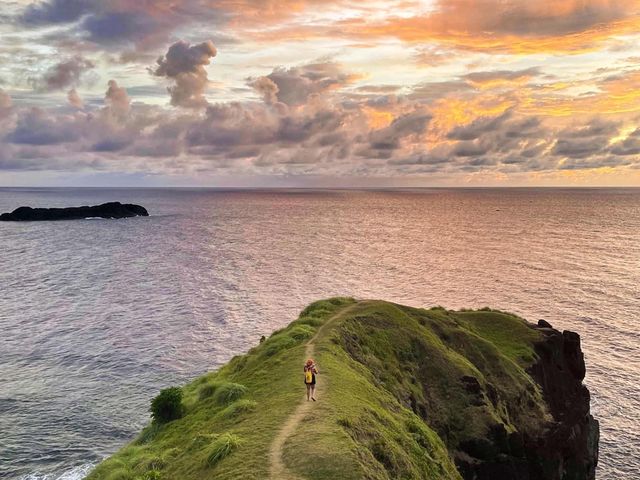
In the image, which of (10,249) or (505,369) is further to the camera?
(10,249)

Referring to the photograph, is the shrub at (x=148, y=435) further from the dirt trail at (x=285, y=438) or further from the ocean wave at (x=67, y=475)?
the dirt trail at (x=285, y=438)

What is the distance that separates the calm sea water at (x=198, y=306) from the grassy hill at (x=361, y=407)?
656 inches

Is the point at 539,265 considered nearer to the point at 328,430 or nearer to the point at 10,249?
the point at 328,430

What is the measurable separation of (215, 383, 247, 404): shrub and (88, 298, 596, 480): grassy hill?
80mm

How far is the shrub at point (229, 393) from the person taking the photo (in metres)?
34.2

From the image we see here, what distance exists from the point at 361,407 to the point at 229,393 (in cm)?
964

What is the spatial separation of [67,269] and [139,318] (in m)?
56.9

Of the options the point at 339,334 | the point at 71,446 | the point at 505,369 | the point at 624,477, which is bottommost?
the point at 624,477

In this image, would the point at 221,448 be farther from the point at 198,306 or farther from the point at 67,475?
the point at 198,306

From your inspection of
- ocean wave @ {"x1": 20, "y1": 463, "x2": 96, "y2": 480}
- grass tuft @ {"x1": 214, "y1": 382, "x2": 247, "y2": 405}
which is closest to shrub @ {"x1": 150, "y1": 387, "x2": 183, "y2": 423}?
grass tuft @ {"x1": 214, "y1": 382, "x2": 247, "y2": 405}

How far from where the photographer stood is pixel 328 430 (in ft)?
82.8

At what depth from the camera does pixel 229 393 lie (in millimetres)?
34500

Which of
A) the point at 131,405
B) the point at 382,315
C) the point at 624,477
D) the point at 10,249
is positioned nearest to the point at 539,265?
the point at 624,477

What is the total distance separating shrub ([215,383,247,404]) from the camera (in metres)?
34.2
